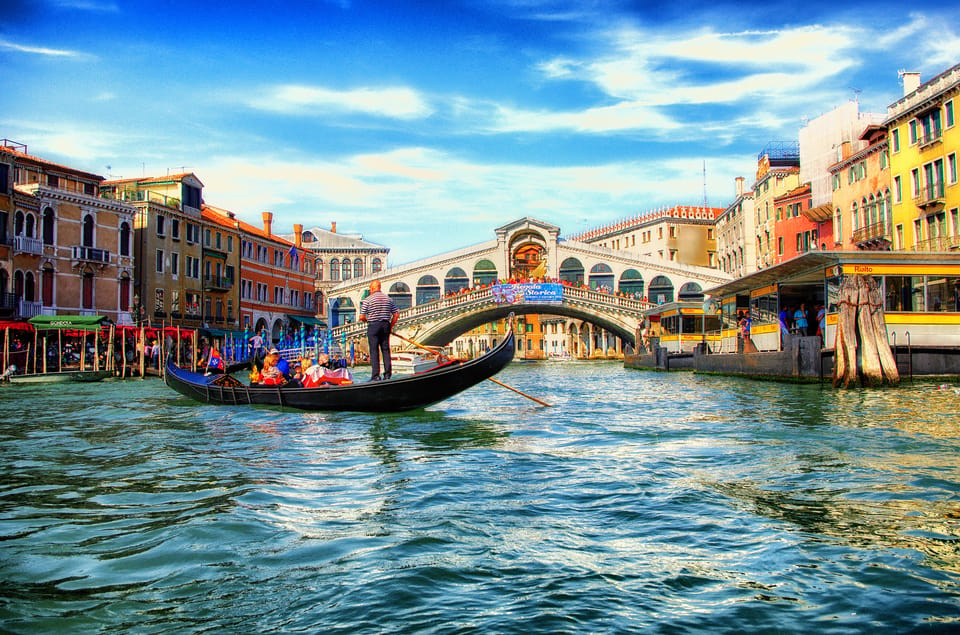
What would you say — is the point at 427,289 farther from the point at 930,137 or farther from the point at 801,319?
the point at 801,319

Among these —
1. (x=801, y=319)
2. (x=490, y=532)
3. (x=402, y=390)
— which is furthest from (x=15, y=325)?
(x=490, y=532)

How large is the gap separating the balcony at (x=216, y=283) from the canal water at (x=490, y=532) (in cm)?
2548

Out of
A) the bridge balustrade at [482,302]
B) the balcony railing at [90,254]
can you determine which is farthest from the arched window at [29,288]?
the bridge balustrade at [482,302]

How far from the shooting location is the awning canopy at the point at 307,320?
1591 inches

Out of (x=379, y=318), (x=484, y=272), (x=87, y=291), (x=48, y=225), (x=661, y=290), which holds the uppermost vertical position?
(x=484, y=272)

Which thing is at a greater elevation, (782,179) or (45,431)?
(782,179)

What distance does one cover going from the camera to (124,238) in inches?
1059

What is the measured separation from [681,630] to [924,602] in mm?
854

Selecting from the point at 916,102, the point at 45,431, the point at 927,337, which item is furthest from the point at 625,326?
the point at 45,431

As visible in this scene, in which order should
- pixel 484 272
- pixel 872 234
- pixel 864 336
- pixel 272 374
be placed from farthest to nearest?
pixel 484 272 < pixel 872 234 < pixel 864 336 < pixel 272 374

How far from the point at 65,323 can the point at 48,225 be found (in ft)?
14.0

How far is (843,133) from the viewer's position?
29.1m

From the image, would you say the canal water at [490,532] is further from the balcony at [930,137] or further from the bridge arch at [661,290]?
the bridge arch at [661,290]

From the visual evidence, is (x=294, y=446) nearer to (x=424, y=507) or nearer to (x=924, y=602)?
(x=424, y=507)
